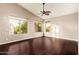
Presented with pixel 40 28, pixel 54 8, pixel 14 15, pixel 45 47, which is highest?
pixel 54 8

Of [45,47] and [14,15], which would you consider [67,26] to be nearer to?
[45,47]

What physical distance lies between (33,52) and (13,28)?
1.96 feet

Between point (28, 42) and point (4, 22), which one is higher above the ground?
point (4, 22)

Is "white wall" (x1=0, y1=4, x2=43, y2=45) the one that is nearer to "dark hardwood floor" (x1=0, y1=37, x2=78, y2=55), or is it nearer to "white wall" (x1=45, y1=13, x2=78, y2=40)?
"dark hardwood floor" (x1=0, y1=37, x2=78, y2=55)

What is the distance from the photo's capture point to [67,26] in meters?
2.06

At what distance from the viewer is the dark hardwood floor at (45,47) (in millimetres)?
2072

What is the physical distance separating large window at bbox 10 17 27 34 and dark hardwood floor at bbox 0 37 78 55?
231 millimetres

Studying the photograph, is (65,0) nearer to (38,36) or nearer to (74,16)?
(74,16)

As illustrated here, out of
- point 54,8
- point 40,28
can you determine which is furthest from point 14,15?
point 54,8

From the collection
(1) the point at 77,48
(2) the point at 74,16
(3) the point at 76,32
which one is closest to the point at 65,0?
(2) the point at 74,16

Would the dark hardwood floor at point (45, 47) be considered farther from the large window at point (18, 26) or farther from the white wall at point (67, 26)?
the large window at point (18, 26)

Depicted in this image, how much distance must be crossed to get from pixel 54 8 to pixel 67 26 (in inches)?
16.6

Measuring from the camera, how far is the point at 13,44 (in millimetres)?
2018

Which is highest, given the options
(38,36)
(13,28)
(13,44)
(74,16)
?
(74,16)
